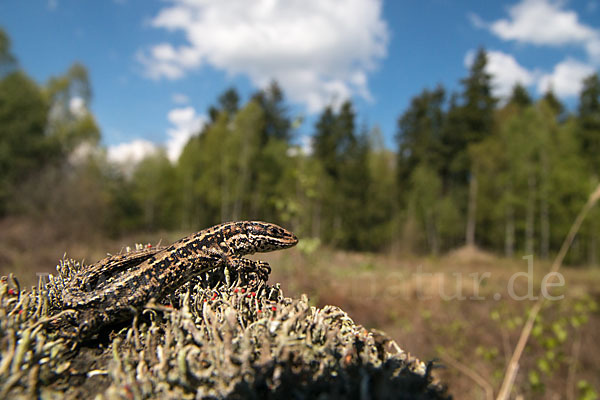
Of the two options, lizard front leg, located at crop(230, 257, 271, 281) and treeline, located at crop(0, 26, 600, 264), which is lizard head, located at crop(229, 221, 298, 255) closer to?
lizard front leg, located at crop(230, 257, 271, 281)

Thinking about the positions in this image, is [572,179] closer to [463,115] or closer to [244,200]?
[463,115]

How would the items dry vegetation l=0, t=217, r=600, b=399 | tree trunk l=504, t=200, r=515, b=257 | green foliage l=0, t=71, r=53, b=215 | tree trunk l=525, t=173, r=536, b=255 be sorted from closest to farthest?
1. dry vegetation l=0, t=217, r=600, b=399
2. green foliage l=0, t=71, r=53, b=215
3. tree trunk l=525, t=173, r=536, b=255
4. tree trunk l=504, t=200, r=515, b=257

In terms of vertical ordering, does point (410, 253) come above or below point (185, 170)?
below

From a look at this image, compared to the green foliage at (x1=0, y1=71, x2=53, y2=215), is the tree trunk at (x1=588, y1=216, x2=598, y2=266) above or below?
below

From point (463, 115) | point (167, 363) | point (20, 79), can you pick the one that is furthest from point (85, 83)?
point (167, 363)

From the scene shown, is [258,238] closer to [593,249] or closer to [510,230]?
[510,230]

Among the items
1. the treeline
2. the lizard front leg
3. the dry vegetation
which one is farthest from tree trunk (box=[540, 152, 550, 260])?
the lizard front leg
